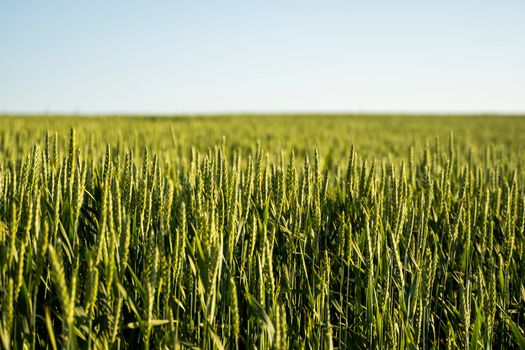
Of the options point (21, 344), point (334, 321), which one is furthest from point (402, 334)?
point (21, 344)

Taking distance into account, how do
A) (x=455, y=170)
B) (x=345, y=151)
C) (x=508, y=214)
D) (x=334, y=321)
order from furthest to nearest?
(x=345, y=151)
(x=455, y=170)
(x=334, y=321)
(x=508, y=214)

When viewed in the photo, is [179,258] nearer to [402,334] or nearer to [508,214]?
[402,334]

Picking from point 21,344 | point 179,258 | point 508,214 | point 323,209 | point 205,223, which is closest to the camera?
point 205,223

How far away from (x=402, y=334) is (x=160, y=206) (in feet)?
2.97

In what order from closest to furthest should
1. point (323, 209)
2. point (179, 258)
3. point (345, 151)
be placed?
1. point (179, 258)
2. point (323, 209)
3. point (345, 151)

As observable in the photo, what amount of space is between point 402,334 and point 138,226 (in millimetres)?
984

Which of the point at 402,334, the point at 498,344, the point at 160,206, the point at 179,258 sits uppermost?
the point at 160,206

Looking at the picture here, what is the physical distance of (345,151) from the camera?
810cm

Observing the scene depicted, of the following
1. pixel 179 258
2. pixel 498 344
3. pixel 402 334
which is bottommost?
pixel 498 344

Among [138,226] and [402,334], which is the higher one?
[138,226]

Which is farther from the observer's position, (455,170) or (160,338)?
(455,170)

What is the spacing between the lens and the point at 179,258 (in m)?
1.49

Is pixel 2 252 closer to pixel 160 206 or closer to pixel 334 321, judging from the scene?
pixel 160 206

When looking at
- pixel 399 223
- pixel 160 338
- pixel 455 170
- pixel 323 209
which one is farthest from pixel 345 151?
pixel 160 338
